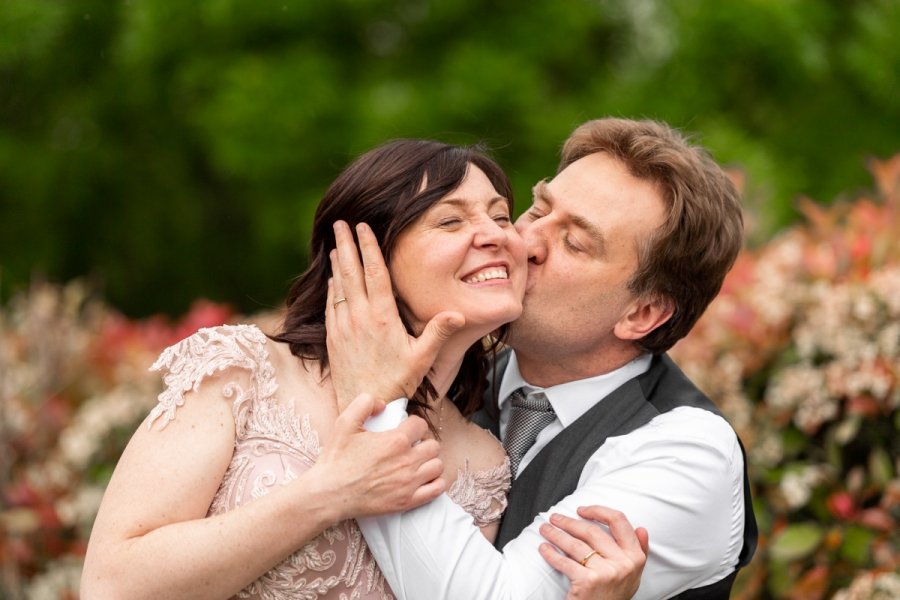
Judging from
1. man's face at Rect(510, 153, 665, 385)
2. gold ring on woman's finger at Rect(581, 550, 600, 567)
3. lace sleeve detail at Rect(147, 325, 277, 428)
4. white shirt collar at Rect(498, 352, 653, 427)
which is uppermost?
lace sleeve detail at Rect(147, 325, 277, 428)

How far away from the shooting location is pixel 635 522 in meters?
2.78

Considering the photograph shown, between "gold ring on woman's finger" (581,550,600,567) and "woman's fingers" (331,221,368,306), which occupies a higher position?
"woman's fingers" (331,221,368,306)

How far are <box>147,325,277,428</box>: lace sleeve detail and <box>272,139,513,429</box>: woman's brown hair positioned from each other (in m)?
0.14

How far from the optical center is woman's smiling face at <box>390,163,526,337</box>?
276 centimetres

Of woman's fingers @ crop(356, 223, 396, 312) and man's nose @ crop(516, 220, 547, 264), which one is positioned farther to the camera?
man's nose @ crop(516, 220, 547, 264)

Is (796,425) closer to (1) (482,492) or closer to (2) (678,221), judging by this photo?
(2) (678,221)

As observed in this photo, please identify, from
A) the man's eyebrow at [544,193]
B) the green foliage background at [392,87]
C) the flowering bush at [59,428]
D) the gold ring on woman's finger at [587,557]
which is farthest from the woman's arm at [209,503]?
the green foliage background at [392,87]

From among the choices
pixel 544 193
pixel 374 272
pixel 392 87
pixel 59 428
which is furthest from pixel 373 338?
pixel 392 87

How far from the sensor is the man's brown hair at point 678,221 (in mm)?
3346

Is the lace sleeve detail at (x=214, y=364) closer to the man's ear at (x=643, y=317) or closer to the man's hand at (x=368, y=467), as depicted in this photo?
the man's hand at (x=368, y=467)

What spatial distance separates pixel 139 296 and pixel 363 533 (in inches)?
434

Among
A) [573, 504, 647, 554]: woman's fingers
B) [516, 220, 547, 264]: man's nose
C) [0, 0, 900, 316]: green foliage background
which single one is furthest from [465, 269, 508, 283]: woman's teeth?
[0, 0, 900, 316]: green foliage background

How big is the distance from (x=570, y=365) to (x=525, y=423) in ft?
0.81

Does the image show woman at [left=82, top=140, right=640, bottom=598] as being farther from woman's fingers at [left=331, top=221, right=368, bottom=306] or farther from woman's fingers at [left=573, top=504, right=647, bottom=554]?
woman's fingers at [left=573, top=504, right=647, bottom=554]
